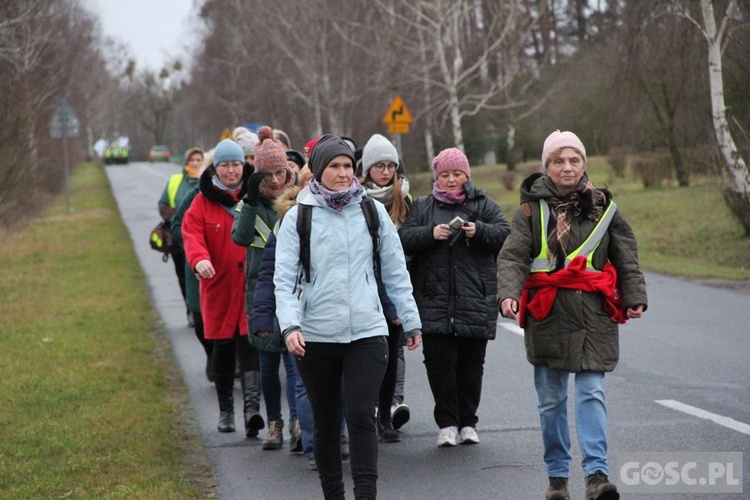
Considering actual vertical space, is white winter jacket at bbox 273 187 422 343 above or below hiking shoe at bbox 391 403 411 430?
above

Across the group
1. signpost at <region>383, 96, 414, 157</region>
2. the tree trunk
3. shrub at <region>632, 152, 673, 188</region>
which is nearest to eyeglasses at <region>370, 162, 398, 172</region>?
the tree trunk

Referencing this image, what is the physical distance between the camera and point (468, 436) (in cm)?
736

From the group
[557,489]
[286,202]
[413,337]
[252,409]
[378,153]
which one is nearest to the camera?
[413,337]

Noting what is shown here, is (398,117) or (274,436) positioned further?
(398,117)

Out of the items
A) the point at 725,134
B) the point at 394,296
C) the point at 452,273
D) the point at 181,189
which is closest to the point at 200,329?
the point at 181,189

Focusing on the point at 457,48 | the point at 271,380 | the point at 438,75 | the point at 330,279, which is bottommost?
the point at 271,380

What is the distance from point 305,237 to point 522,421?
3.06 meters

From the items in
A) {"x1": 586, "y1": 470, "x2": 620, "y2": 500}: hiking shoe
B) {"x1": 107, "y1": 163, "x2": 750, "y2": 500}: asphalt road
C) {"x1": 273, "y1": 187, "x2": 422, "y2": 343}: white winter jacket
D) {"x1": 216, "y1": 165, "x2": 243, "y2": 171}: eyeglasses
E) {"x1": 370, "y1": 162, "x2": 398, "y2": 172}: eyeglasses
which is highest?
{"x1": 216, "y1": 165, "x2": 243, "y2": 171}: eyeglasses

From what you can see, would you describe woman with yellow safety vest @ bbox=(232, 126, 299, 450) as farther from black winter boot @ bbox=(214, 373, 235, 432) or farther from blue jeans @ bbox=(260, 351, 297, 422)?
black winter boot @ bbox=(214, 373, 235, 432)

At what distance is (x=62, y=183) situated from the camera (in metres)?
47.0

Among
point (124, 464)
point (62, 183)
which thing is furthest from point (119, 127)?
point (124, 464)

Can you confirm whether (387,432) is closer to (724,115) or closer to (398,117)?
(724,115)

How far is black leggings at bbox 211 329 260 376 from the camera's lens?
7996 millimetres

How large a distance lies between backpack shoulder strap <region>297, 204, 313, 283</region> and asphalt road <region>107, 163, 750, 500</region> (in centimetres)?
151
